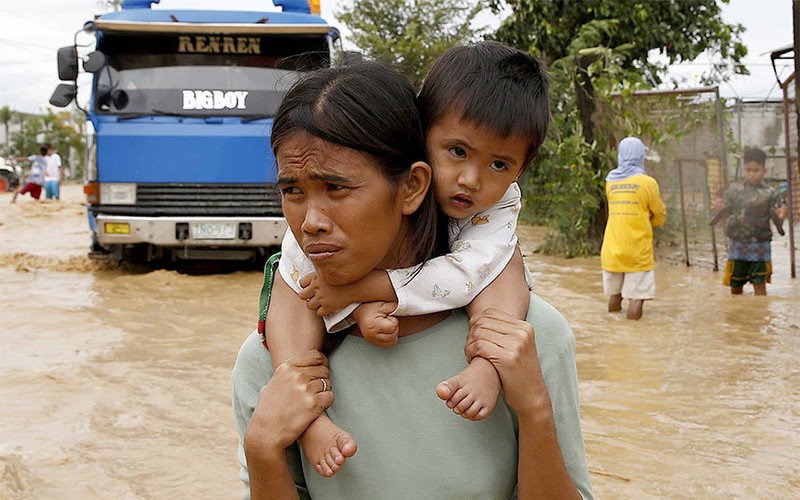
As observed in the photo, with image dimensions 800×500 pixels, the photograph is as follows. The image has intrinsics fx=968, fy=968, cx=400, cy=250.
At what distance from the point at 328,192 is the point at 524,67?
1.79ft

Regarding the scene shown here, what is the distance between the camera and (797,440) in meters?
4.84

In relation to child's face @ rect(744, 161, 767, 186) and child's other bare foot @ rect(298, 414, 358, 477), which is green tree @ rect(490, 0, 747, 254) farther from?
child's other bare foot @ rect(298, 414, 358, 477)

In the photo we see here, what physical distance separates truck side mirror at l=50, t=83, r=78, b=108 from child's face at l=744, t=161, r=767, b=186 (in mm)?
6358

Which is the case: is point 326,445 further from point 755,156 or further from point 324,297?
point 755,156

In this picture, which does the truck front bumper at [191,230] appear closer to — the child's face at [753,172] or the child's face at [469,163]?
the child's face at [753,172]

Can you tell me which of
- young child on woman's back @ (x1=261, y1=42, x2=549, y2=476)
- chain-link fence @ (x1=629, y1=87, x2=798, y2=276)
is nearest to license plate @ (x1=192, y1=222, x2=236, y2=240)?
Answer: chain-link fence @ (x1=629, y1=87, x2=798, y2=276)

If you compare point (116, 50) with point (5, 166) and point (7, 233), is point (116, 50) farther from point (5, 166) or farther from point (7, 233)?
point (5, 166)

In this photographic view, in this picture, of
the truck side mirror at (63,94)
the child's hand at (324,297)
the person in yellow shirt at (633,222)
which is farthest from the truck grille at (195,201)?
the child's hand at (324,297)

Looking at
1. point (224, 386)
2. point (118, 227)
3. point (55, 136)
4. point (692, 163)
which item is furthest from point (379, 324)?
point (55, 136)

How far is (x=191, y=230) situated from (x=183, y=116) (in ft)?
3.61

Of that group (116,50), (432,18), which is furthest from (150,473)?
(432,18)

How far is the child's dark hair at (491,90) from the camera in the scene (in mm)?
1736

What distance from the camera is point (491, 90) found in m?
1.78

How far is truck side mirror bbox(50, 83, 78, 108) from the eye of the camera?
9.11 m
